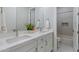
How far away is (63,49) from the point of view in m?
1.43

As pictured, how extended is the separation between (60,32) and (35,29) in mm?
379

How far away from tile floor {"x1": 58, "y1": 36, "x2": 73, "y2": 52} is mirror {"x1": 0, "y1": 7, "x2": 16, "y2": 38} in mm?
715

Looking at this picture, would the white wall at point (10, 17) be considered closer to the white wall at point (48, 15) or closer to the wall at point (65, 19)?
the white wall at point (48, 15)

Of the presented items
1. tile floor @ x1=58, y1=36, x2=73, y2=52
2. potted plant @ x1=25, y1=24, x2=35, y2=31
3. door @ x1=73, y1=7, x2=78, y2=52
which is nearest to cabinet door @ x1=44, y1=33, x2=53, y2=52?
tile floor @ x1=58, y1=36, x2=73, y2=52

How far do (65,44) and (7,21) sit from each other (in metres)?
0.90

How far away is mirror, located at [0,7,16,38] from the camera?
1258mm

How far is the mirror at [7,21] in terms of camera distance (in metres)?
1.26

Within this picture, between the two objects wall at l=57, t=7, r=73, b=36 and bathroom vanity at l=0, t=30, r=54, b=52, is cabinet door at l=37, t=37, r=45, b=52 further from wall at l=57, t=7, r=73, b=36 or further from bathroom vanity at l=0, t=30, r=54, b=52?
wall at l=57, t=7, r=73, b=36

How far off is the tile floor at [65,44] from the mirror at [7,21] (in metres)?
0.72

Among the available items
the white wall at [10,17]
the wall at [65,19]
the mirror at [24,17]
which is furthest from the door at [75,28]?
the white wall at [10,17]

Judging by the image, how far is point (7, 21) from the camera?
1.31 m

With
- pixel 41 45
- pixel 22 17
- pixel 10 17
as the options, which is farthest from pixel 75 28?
pixel 10 17

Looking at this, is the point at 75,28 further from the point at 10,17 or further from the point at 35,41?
the point at 10,17
